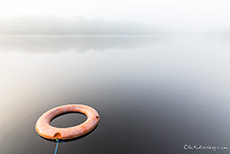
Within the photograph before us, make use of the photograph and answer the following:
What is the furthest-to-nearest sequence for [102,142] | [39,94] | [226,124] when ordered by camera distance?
[39,94], [226,124], [102,142]

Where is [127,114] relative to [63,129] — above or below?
above

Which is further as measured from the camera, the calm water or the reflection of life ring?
the calm water

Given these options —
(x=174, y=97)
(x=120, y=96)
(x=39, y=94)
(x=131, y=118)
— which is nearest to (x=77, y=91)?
(x=39, y=94)

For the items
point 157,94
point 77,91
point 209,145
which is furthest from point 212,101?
point 77,91

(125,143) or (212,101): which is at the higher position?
(212,101)

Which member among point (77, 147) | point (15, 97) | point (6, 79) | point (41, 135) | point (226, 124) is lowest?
point (77, 147)

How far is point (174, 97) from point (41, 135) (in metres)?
18.1

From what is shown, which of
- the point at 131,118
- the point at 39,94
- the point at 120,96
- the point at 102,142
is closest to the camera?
the point at 102,142

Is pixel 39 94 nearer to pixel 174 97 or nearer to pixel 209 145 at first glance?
pixel 174 97

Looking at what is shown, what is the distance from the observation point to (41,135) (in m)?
13.2

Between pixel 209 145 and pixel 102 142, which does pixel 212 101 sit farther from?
pixel 102 142

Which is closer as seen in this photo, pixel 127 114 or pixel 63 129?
pixel 63 129

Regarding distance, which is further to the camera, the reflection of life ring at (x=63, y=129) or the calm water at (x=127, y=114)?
the calm water at (x=127, y=114)

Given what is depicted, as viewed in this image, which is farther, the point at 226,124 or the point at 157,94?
the point at 157,94
